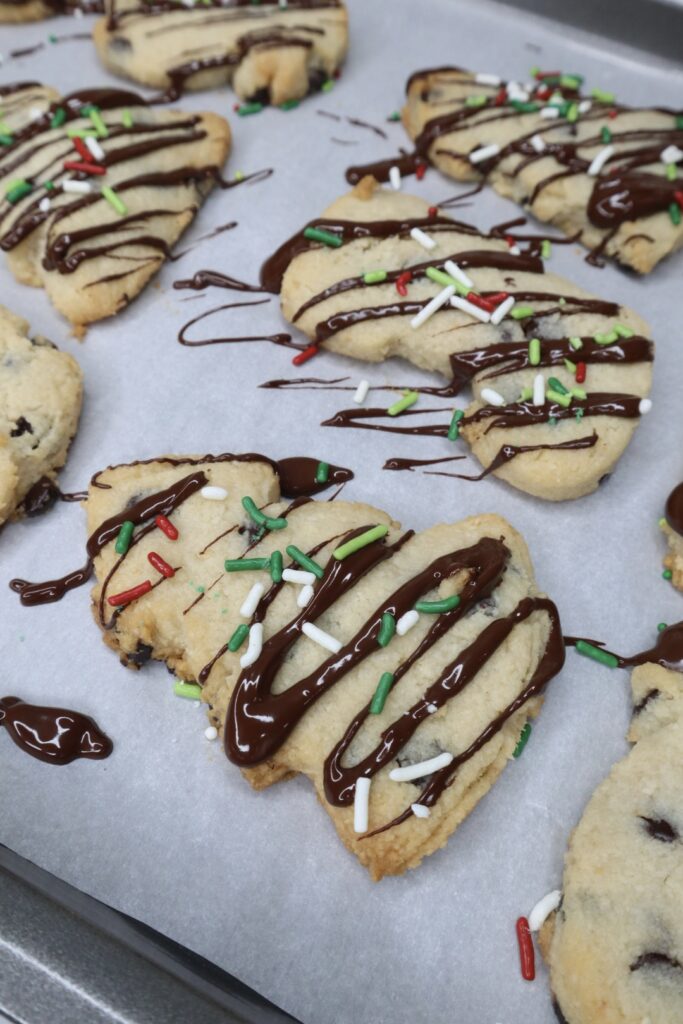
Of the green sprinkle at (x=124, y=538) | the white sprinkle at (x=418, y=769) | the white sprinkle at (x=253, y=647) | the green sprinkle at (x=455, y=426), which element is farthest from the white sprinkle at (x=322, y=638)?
the green sprinkle at (x=455, y=426)

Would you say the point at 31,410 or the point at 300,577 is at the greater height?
the point at 31,410

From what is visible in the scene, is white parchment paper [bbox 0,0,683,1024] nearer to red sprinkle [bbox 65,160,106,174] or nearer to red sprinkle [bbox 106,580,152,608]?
red sprinkle [bbox 106,580,152,608]

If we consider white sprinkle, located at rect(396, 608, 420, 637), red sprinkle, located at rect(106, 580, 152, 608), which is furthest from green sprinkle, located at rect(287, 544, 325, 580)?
red sprinkle, located at rect(106, 580, 152, 608)

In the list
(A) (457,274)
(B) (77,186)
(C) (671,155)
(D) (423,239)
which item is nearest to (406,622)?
(A) (457,274)

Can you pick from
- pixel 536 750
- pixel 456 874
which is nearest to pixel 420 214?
pixel 536 750

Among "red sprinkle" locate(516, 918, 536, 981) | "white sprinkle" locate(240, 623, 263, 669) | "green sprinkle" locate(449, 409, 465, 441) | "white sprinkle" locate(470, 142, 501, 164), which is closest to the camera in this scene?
"red sprinkle" locate(516, 918, 536, 981)

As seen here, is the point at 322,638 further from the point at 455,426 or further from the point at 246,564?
the point at 455,426

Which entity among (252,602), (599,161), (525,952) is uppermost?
(599,161)
